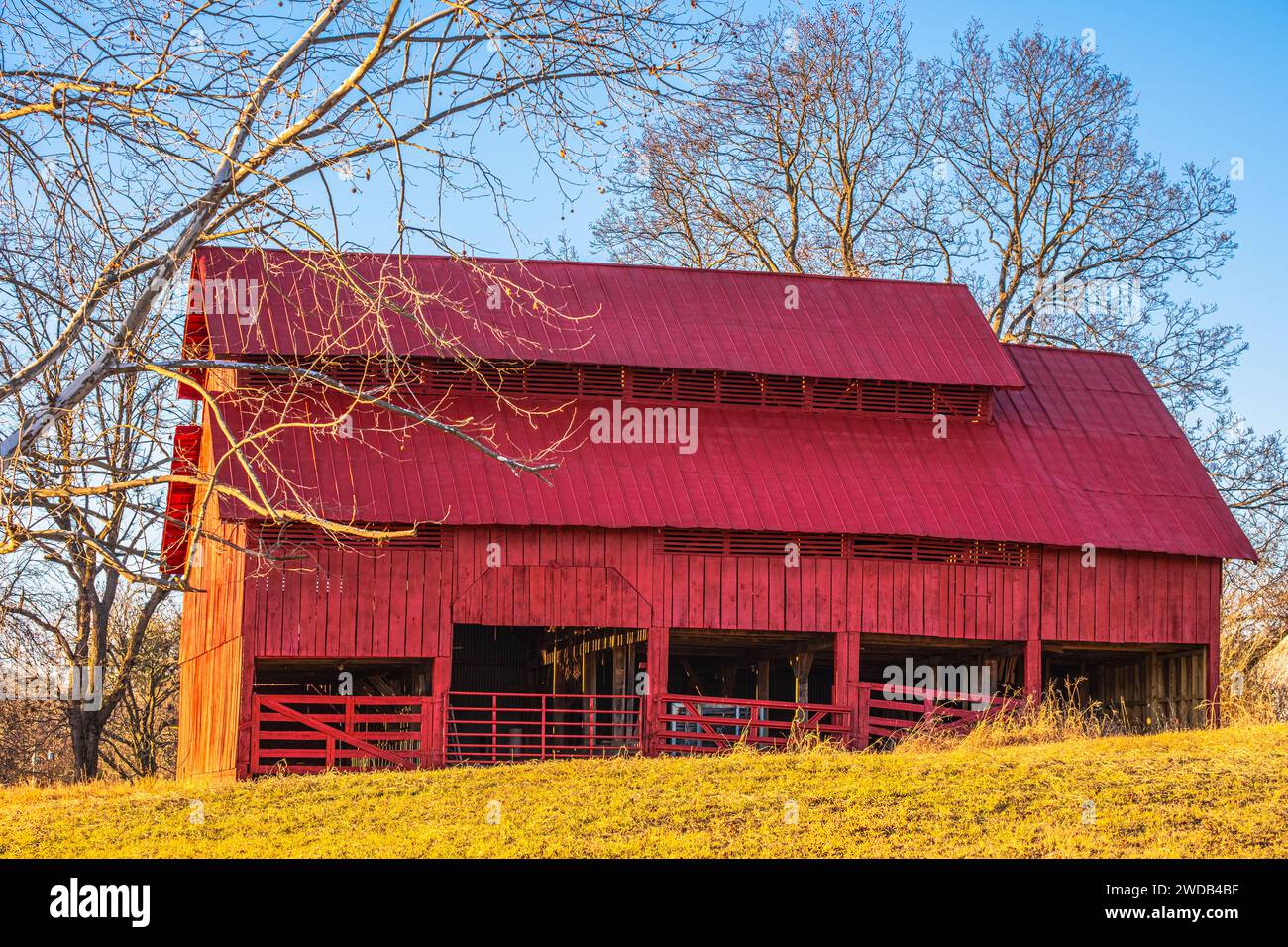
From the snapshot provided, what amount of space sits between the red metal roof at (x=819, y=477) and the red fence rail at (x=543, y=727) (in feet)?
9.97

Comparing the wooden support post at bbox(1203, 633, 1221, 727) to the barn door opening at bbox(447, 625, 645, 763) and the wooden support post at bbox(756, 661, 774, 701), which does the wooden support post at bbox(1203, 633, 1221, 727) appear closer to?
the wooden support post at bbox(756, 661, 774, 701)

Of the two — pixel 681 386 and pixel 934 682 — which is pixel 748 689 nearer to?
pixel 934 682

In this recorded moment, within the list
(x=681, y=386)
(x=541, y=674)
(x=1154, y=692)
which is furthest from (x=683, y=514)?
(x=1154, y=692)

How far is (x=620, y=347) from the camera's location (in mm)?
26297

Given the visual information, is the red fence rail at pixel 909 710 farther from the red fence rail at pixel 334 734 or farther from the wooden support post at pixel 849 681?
the red fence rail at pixel 334 734

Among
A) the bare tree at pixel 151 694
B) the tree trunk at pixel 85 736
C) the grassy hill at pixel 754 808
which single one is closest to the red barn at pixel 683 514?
the grassy hill at pixel 754 808

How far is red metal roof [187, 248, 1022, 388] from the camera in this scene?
25734 millimetres

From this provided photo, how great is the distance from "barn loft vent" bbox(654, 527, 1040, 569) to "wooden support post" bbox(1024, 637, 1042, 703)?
1287 millimetres

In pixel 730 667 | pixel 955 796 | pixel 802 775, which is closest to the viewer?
pixel 955 796

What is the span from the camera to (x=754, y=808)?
16625 millimetres

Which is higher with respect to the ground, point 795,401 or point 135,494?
point 795,401
